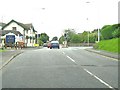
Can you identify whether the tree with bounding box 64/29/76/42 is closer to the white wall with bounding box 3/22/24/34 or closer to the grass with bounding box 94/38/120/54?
the white wall with bounding box 3/22/24/34

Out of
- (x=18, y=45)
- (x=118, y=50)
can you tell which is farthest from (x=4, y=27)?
(x=118, y=50)

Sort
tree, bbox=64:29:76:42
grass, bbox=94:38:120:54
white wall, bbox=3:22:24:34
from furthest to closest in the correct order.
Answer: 1. tree, bbox=64:29:76:42
2. white wall, bbox=3:22:24:34
3. grass, bbox=94:38:120:54

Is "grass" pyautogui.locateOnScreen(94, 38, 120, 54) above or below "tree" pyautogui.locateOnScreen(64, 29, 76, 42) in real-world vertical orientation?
below

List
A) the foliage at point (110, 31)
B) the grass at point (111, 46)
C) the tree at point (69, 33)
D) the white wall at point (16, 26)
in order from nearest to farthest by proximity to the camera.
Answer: the grass at point (111, 46) → the foliage at point (110, 31) → the white wall at point (16, 26) → the tree at point (69, 33)

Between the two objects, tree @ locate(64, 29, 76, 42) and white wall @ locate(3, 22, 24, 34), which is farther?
tree @ locate(64, 29, 76, 42)

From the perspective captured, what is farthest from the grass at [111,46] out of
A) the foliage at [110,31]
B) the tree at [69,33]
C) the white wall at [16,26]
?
the tree at [69,33]

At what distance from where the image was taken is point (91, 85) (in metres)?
13.3

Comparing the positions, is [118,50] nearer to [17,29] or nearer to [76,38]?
[17,29]

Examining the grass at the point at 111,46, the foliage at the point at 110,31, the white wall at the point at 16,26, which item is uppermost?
the white wall at the point at 16,26

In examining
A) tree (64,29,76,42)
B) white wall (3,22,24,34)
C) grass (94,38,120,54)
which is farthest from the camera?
tree (64,29,76,42)

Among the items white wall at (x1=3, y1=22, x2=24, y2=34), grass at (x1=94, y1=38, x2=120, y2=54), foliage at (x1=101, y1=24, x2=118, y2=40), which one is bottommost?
grass at (x1=94, y1=38, x2=120, y2=54)

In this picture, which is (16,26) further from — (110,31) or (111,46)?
(111,46)

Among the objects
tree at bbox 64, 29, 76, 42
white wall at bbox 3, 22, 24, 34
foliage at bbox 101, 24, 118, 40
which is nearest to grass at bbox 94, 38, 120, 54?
foliage at bbox 101, 24, 118, 40

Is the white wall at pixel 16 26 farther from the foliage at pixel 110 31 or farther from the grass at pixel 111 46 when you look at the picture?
the grass at pixel 111 46
